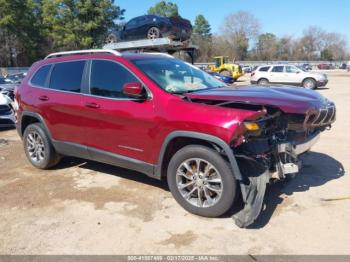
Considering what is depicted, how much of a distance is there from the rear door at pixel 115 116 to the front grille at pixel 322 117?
1.84 meters

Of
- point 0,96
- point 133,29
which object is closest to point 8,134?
point 0,96

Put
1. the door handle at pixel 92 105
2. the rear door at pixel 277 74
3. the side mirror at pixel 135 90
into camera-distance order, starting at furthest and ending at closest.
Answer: the rear door at pixel 277 74
the door handle at pixel 92 105
the side mirror at pixel 135 90

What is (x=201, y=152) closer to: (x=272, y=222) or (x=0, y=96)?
(x=272, y=222)

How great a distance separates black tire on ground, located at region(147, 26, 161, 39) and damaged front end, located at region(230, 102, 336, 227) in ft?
47.7

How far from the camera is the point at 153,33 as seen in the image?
18.3m

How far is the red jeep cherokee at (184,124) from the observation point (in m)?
3.85

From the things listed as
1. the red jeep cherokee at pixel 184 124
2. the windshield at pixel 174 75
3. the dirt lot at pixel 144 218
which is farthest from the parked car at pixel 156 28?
the dirt lot at pixel 144 218

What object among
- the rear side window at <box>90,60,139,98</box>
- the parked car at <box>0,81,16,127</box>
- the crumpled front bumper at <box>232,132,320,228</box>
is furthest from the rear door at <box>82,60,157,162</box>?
the parked car at <box>0,81,16,127</box>

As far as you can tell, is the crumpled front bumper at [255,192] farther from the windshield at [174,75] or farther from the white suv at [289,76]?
the white suv at [289,76]

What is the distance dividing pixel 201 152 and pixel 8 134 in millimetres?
7302

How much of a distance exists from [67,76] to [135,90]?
5.59 ft

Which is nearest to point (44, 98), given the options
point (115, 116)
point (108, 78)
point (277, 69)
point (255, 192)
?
point (108, 78)

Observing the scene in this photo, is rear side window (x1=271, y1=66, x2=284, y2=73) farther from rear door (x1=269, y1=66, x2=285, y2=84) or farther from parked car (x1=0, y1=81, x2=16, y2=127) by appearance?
parked car (x1=0, y1=81, x2=16, y2=127)

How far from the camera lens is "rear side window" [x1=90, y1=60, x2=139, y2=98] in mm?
4703
